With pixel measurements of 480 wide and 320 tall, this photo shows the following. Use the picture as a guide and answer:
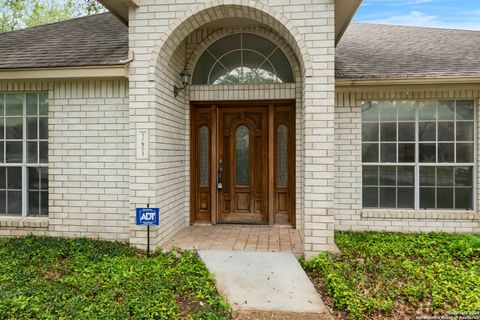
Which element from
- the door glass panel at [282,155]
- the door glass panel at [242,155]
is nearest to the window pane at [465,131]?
the door glass panel at [282,155]

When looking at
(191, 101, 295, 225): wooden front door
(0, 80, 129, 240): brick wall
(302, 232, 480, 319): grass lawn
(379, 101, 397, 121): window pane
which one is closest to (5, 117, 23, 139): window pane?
(0, 80, 129, 240): brick wall

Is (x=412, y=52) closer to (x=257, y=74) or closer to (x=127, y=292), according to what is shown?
(x=257, y=74)

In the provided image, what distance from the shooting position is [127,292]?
3.47 m

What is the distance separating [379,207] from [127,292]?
14.8ft

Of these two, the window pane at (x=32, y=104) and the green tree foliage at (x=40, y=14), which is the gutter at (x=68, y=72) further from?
the green tree foliage at (x=40, y=14)

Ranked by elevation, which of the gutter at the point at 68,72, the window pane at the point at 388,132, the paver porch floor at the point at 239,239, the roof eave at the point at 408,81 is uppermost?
the gutter at the point at 68,72

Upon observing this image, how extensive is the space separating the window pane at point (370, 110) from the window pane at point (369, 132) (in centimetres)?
11

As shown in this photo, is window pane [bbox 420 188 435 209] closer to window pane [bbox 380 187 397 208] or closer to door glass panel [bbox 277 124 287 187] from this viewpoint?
window pane [bbox 380 187 397 208]

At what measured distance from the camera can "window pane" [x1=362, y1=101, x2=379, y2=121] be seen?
5.95 meters

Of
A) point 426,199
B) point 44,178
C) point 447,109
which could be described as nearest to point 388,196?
point 426,199

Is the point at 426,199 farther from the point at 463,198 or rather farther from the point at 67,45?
Result: the point at 67,45

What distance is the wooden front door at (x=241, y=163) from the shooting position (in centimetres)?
630

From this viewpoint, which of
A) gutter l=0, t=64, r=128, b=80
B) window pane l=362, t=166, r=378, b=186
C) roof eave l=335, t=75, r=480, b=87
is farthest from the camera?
window pane l=362, t=166, r=378, b=186

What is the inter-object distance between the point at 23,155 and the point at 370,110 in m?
6.09
